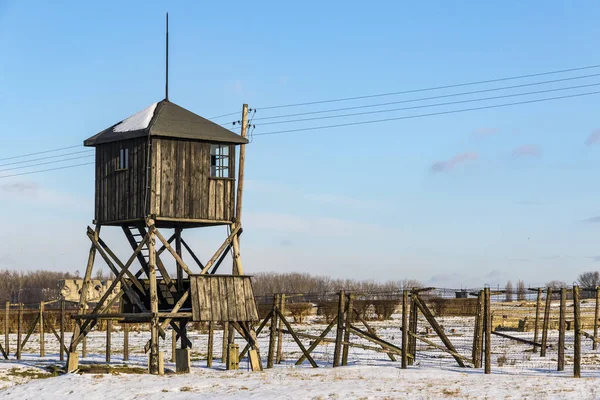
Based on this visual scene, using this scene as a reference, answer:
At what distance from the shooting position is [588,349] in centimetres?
3875

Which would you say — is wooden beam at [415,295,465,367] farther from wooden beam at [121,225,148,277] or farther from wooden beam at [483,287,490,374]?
wooden beam at [121,225,148,277]

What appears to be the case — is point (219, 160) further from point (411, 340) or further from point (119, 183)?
point (411, 340)

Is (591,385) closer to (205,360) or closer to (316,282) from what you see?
(205,360)

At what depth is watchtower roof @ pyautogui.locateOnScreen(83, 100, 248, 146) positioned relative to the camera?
1236 inches

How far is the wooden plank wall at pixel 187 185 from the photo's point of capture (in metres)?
31.2

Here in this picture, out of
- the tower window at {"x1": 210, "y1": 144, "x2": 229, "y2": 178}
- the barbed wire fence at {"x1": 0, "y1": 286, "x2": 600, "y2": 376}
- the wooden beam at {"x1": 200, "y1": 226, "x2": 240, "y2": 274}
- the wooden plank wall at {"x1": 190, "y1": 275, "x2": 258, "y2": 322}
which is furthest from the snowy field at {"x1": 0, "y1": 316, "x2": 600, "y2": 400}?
the tower window at {"x1": 210, "y1": 144, "x2": 229, "y2": 178}

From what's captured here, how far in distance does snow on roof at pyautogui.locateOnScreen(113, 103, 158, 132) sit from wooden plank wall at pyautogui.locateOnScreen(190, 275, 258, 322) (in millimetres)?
5581

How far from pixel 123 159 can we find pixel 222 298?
19.7 feet

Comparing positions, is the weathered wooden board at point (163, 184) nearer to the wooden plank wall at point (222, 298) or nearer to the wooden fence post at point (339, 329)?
the wooden plank wall at point (222, 298)

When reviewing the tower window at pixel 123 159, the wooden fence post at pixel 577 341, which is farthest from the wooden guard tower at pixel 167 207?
the wooden fence post at pixel 577 341

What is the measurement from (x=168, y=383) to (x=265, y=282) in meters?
171

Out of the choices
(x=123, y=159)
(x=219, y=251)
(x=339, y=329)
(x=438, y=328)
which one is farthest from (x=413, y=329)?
(x=123, y=159)

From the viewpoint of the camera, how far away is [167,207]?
1230 inches

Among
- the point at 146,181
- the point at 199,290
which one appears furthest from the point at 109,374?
the point at 146,181
